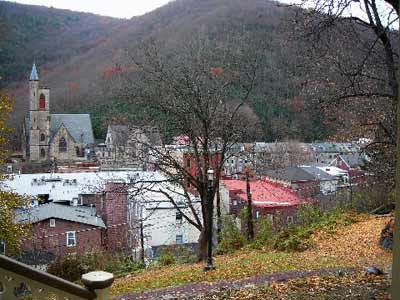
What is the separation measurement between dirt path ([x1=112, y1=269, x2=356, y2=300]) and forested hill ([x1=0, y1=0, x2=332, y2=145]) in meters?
4.73

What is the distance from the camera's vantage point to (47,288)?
11.5 feet

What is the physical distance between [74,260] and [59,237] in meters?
9.96

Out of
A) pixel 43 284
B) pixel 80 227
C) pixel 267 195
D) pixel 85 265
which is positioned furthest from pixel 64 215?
pixel 43 284

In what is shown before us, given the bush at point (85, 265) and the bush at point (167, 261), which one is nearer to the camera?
the bush at point (85, 265)

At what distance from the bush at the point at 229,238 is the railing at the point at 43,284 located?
12.1 m

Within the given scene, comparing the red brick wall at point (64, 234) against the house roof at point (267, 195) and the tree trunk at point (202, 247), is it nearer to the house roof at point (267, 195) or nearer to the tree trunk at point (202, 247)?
the house roof at point (267, 195)

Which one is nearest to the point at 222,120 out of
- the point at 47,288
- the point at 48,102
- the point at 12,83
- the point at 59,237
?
the point at 47,288

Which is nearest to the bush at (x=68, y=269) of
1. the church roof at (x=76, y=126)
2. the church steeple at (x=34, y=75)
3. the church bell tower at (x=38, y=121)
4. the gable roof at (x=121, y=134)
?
the gable roof at (x=121, y=134)

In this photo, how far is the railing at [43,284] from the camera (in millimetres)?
3344

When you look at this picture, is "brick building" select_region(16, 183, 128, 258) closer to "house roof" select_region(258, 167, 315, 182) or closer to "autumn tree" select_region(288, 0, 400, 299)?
"autumn tree" select_region(288, 0, 400, 299)

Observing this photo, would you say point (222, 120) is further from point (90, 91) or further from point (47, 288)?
point (90, 91)

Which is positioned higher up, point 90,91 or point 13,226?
point 90,91

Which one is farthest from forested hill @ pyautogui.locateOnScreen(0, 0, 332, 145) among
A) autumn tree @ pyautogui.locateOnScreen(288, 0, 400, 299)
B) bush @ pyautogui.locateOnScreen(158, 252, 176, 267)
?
bush @ pyautogui.locateOnScreen(158, 252, 176, 267)

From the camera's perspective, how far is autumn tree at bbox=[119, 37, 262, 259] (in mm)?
13953
